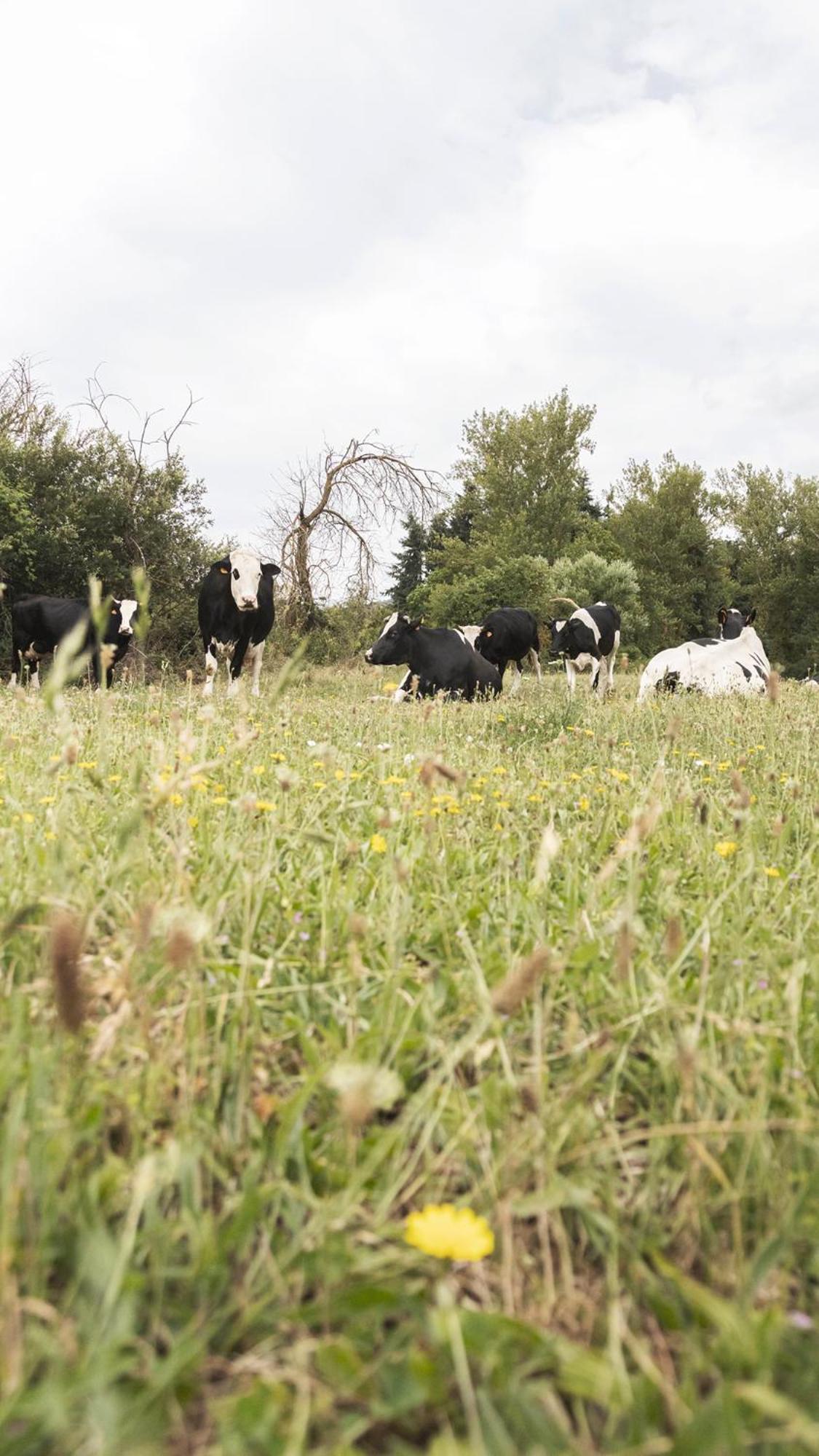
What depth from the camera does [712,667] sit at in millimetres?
13305

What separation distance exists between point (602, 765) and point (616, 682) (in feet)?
48.8

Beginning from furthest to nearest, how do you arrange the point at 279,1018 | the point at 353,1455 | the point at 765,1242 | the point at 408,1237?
1. the point at 279,1018
2. the point at 765,1242
3. the point at 408,1237
4. the point at 353,1455

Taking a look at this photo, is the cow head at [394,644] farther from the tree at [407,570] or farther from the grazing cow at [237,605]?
the tree at [407,570]

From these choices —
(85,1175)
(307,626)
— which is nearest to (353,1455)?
(85,1175)

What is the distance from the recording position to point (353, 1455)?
0.82 meters

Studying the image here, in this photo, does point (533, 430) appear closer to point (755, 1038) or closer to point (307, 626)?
point (307, 626)

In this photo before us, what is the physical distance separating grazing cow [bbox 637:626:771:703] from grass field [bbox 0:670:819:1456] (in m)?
10.8

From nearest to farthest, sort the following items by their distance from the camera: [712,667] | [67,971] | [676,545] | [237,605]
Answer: [67,971] → [237,605] → [712,667] → [676,545]

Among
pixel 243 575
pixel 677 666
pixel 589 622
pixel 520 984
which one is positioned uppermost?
pixel 243 575

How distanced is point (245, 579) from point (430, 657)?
3.07 metres

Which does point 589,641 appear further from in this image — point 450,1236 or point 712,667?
point 450,1236

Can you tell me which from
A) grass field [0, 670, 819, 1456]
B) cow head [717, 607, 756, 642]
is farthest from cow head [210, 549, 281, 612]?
grass field [0, 670, 819, 1456]

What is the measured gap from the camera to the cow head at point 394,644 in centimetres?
1271

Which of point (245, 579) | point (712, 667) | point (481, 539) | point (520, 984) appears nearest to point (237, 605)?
point (245, 579)
